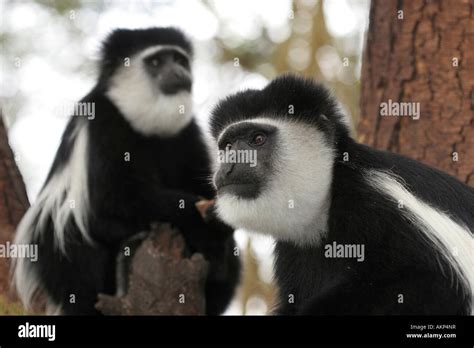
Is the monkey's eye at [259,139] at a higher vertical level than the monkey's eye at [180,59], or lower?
lower

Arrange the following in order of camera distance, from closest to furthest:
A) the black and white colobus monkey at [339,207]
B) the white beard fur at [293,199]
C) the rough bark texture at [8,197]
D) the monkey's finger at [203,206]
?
the black and white colobus monkey at [339,207] < the white beard fur at [293,199] < the rough bark texture at [8,197] < the monkey's finger at [203,206]

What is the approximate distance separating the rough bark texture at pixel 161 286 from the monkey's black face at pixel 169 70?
1.32m

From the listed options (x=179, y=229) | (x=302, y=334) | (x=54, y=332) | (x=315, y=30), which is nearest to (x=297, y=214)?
(x=302, y=334)

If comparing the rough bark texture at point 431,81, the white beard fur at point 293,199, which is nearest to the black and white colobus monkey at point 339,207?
the white beard fur at point 293,199

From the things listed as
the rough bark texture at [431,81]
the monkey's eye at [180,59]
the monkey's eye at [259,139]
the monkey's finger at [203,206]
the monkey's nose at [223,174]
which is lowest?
the monkey's finger at [203,206]

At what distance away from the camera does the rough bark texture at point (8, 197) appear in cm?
402

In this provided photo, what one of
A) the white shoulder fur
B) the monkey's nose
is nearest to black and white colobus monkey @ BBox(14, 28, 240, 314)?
the monkey's nose

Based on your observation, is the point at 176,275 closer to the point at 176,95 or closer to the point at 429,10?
the point at 176,95

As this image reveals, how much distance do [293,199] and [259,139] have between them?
0.30m

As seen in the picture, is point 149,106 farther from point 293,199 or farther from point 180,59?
point 293,199

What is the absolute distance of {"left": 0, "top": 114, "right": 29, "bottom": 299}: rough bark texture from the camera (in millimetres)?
4016

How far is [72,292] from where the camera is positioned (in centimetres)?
427

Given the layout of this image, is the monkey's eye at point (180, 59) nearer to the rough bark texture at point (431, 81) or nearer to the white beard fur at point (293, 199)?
the rough bark texture at point (431, 81)

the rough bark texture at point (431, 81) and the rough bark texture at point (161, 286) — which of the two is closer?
the rough bark texture at point (161, 286)
